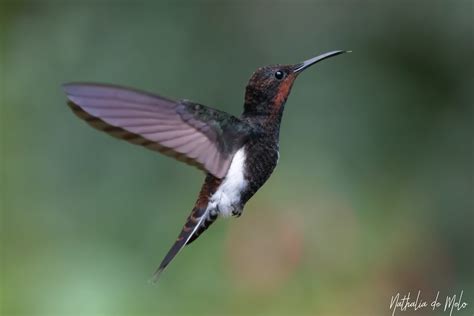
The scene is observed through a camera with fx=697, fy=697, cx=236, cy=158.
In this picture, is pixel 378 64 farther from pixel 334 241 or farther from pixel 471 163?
pixel 334 241

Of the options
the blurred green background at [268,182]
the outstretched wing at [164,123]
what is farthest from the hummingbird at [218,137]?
the blurred green background at [268,182]

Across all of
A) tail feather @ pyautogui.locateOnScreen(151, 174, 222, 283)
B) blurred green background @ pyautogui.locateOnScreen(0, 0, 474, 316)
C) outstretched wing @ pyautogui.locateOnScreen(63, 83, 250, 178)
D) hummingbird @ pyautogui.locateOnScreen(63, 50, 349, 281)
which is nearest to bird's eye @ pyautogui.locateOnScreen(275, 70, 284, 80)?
hummingbird @ pyautogui.locateOnScreen(63, 50, 349, 281)

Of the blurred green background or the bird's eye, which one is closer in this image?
the bird's eye

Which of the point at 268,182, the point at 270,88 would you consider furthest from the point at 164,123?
the point at 268,182

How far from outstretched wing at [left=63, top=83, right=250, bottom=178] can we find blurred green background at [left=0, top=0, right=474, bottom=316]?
139 centimetres

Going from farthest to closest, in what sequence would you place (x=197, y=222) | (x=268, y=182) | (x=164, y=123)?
(x=268, y=182), (x=197, y=222), (x=164, y=123)

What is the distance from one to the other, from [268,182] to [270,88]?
1631 mm

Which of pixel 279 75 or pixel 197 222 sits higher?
pixel 279 75

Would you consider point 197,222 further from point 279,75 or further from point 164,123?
point 279,75

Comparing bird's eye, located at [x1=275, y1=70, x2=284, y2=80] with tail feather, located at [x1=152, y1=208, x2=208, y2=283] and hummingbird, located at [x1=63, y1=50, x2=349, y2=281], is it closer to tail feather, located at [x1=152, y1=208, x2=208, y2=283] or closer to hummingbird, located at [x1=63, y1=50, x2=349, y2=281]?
hummingbird, located at [x1=63, y1=50, x2=349, y2=281]

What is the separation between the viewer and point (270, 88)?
5.04ft

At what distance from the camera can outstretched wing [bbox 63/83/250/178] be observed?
116 cm

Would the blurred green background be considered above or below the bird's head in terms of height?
below

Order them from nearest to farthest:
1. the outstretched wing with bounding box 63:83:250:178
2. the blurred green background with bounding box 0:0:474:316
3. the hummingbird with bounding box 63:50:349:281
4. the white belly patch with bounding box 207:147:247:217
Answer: the outstretched wing with bounding box 63:83:250:178
the hummingbird with bounding box 63:50:349:281
the white belly patch with bounding box 207:147:247:217
the blurred green background with bounding box 0:0:474:316
